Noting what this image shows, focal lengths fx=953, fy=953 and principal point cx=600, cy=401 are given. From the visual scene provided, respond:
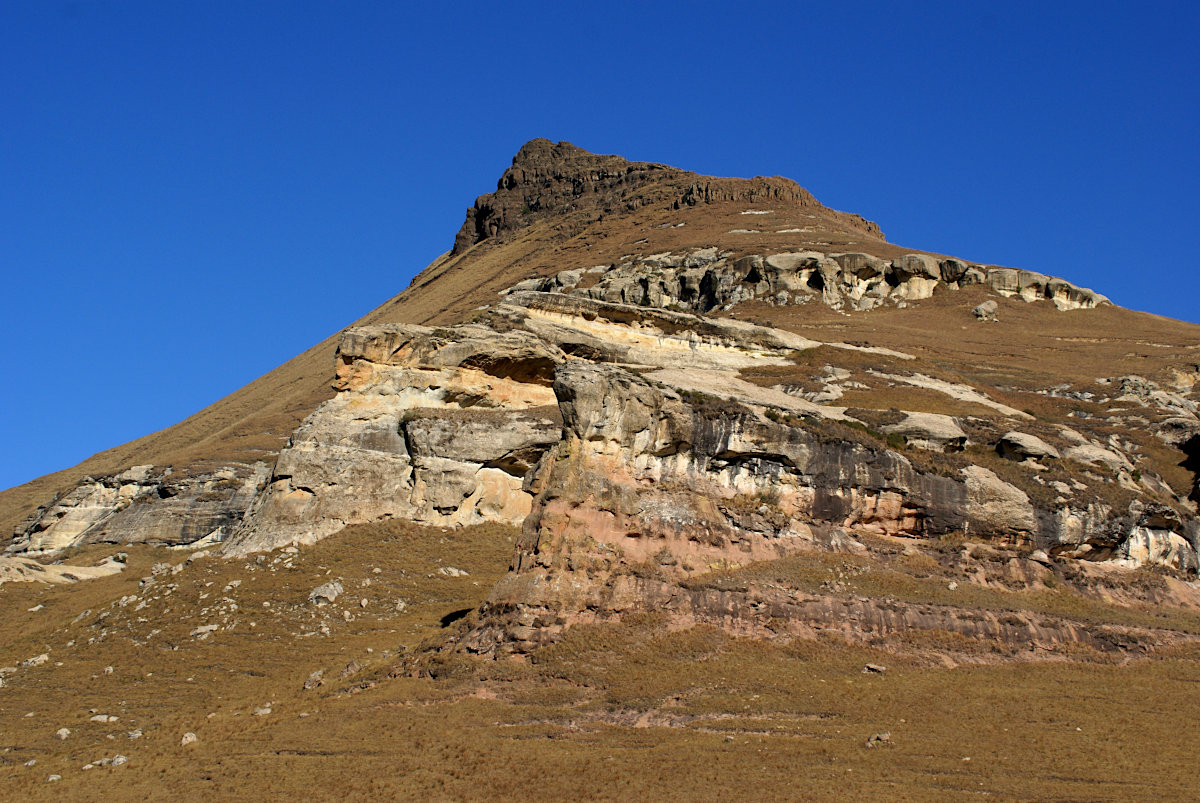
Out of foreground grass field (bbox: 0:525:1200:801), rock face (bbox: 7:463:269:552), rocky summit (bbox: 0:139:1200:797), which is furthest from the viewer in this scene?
rock face (bbox: 7:463:269:552)

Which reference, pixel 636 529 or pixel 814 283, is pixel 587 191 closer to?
pixel 814 283

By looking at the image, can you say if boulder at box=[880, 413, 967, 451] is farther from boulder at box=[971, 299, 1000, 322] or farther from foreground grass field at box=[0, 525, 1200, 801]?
boulder at box=[971, 299, 1000, 322]

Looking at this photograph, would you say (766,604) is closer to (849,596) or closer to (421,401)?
(849,596)

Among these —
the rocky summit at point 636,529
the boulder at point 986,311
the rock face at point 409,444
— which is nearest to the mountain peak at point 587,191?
the boulder at point 986,311

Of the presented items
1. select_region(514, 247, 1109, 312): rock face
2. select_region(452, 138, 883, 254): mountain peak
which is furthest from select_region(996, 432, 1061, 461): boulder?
select_region(452, 138, 883, 254): mountain peak

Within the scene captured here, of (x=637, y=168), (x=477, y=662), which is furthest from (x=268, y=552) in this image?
(x=637, y=168)

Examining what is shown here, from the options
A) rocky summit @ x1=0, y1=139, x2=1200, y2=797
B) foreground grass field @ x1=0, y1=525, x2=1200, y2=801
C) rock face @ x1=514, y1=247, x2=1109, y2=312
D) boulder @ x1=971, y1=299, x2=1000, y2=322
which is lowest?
foreground grass field @ x1=0, y1=525, x2=1200, y2=801

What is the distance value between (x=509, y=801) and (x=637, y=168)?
12009cm

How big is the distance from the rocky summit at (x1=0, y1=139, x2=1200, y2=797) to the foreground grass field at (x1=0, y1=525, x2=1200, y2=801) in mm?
150

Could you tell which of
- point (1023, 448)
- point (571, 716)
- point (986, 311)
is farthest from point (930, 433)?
point (986, 311)

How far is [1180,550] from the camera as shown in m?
26.8

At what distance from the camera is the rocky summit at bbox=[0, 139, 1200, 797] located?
819 inches

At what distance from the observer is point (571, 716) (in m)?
18.2

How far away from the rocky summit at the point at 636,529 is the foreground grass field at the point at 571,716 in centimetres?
15
